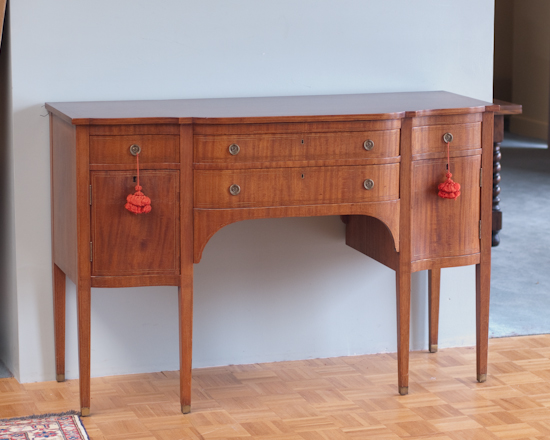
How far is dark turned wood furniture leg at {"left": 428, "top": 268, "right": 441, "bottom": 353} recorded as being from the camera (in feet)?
11.1

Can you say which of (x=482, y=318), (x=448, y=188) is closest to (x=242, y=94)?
(x=448, y=188)

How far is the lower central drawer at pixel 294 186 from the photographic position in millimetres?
2635

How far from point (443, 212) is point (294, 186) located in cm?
55

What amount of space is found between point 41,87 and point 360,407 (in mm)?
1510

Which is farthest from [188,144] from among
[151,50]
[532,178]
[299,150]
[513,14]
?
[513,14]

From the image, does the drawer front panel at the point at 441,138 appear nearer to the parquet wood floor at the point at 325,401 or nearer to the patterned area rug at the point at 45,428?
the parquet wood floor at the point at 325,401

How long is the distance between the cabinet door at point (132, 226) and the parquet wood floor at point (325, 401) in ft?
1.63

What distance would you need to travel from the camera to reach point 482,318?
9.98 ft

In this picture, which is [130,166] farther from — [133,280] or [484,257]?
[484,257]

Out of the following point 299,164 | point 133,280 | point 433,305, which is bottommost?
point 433,305

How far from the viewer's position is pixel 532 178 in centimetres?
707

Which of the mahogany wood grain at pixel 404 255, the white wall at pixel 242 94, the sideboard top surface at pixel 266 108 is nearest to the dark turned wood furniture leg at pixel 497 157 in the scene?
the white wall at pixel 242 94

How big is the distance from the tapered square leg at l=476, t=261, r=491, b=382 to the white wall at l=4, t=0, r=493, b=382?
397 millimetres

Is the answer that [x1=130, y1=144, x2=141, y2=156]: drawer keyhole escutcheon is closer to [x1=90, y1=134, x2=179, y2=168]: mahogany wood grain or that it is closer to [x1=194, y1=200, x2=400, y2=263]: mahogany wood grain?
[x1=90, y1=134, x2=179, y2=168]: mahogany wood grain
